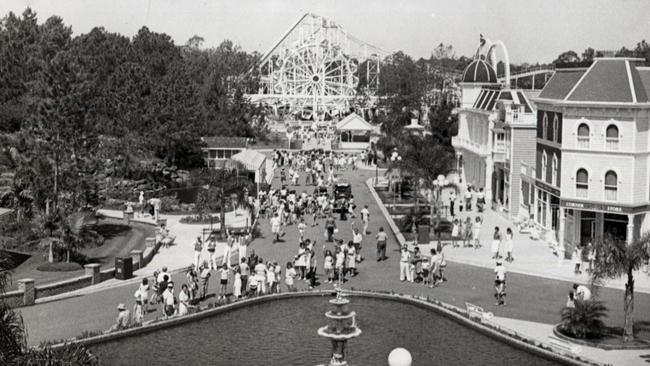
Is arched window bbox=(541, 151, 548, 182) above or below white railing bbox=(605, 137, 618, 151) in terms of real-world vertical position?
below

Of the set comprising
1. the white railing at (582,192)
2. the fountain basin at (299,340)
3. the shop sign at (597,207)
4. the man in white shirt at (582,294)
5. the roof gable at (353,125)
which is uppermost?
the roof gable at (353,125)

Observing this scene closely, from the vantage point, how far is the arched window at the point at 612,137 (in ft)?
119

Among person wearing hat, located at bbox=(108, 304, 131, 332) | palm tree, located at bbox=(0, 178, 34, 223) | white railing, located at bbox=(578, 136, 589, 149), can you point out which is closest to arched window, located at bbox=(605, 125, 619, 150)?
white railing, located at bbox=(578, 136, 589, 149)

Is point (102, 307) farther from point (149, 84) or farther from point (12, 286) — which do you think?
point (149, 84)

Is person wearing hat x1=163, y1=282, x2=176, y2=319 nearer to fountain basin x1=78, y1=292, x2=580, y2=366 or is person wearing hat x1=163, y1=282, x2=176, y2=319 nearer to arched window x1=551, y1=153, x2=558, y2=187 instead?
fountain basin x1=78, y1=292, x2=580, y2=366

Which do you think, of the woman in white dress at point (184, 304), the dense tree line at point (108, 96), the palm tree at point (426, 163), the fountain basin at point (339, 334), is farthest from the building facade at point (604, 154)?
the fountain basin at point (339, 334)

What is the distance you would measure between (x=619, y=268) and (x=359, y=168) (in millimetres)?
47205

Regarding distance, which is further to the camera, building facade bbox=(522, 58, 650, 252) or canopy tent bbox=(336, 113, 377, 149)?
canopy tent bbox=(336, 113, 377, 149)

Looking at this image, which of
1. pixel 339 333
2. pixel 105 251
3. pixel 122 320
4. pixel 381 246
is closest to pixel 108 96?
pixel 105 251

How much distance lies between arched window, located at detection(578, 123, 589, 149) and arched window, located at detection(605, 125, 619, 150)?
0.88 meters

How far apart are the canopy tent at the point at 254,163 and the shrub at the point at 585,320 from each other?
30896mm

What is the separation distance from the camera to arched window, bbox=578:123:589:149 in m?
37.1

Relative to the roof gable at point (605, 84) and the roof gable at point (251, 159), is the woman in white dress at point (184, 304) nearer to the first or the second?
the roof gable at point (605, 84)

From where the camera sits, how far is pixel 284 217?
143ft
